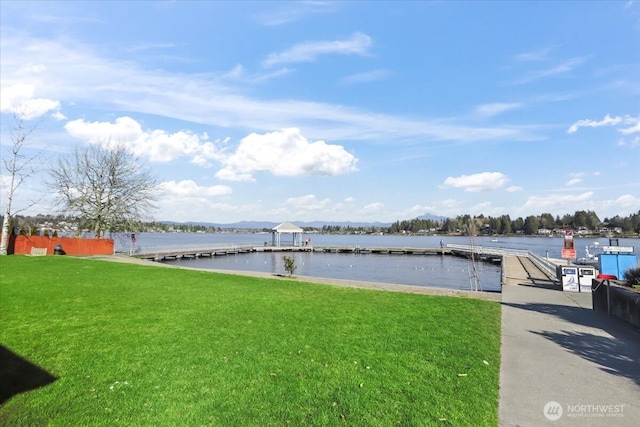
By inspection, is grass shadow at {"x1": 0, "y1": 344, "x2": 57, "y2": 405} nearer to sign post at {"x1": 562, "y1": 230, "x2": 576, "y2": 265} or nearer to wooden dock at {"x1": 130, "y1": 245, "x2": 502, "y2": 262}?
Result: sign post at {"x1": 562, "y1": 230, "x2": 576, "y2": 265}

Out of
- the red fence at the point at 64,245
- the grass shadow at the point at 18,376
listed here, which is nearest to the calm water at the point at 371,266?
the red fence at the point at 64,245

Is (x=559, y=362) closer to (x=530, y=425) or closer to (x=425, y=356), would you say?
(x=425, y=356)

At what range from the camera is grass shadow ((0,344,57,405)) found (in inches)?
163

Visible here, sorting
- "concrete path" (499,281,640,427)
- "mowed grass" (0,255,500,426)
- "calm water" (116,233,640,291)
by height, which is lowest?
"calm water" (116,233,640,291)

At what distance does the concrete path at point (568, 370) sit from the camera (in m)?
4.15

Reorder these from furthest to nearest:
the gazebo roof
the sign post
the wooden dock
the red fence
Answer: the gazebo roof, the wooden dock, the red fence, the sign post

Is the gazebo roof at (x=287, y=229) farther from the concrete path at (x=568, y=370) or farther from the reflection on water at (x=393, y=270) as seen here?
the concrete path at (x=568, y=370)

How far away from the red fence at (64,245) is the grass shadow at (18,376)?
27.8 metres

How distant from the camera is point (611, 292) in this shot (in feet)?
32.3

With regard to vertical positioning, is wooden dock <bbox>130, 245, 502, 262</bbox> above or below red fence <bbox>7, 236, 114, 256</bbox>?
below

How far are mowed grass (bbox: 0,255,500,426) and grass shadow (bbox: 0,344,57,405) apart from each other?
11 centimetres

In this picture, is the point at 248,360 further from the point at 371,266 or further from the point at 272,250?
the point at 272,250

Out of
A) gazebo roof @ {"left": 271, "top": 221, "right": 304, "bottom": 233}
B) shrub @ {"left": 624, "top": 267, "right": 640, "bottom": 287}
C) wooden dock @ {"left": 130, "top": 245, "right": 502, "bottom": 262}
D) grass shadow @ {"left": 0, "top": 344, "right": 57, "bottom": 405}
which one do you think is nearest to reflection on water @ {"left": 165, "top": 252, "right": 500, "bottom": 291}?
wooden dock @ {"left": 130, "top": 245, "right": 502, "bottom": 262}

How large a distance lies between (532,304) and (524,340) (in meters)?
5.11
